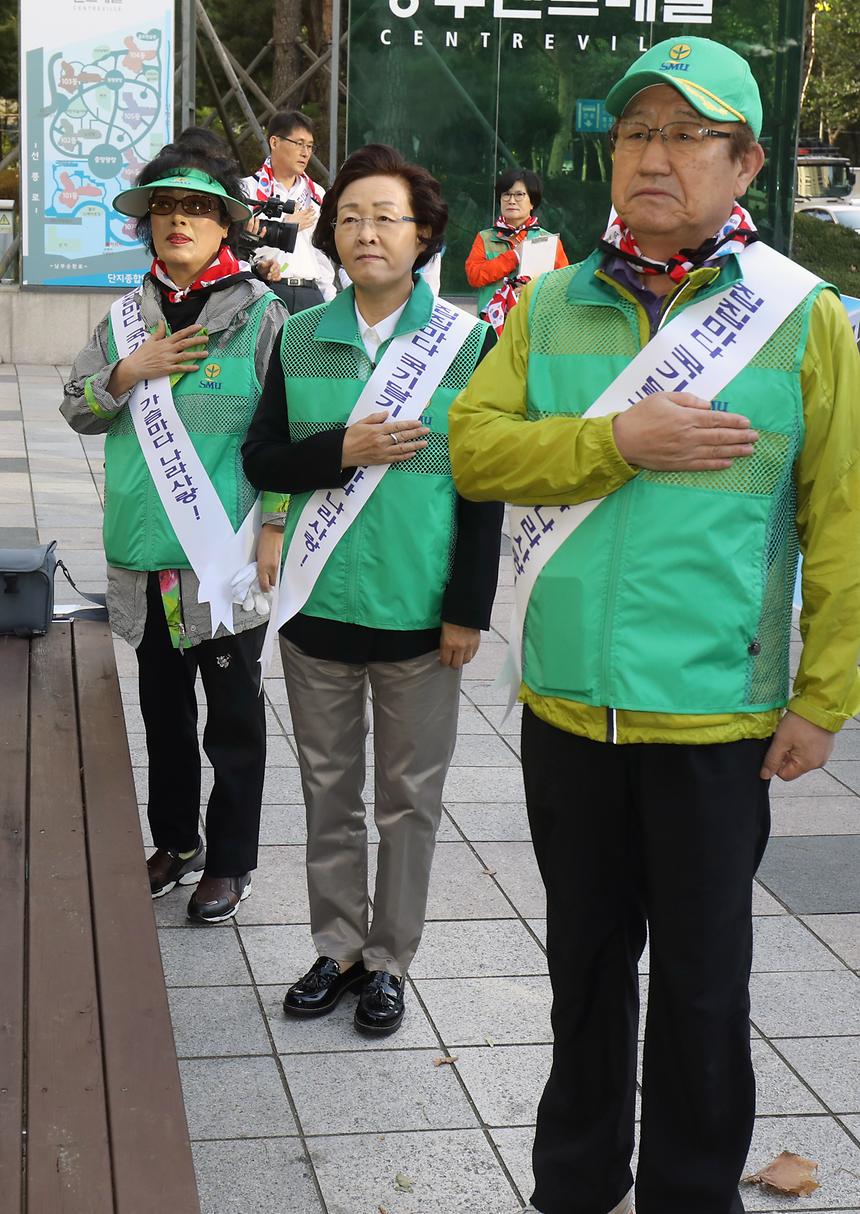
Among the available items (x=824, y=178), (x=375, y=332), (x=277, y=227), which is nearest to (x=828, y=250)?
(x=824, y=178)

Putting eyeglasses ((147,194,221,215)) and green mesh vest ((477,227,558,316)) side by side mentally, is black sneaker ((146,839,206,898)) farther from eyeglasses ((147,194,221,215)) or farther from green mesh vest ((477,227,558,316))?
green mesh vest ((477,227,558,316))

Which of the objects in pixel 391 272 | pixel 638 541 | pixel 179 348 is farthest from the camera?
pixel 179 348

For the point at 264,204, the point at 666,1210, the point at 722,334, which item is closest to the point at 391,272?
the point at 722,334

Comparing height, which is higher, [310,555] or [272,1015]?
[310,555]

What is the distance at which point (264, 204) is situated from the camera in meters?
8.44

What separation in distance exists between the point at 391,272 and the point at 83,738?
49.1 inches

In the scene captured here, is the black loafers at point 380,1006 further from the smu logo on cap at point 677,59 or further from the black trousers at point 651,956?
the smu logo on cap at point 677,59

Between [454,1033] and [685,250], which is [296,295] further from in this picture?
[685,250]

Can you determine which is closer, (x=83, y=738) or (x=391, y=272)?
(x=391, y=272)

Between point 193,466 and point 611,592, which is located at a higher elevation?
point 611,592

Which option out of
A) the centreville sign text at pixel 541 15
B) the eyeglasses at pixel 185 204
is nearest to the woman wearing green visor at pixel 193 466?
the eyeglasses at pixel 185 204

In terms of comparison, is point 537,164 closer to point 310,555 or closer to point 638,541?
point 310,555

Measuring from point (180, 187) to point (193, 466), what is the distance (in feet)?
2.14

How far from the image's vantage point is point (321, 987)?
3.64 metres
